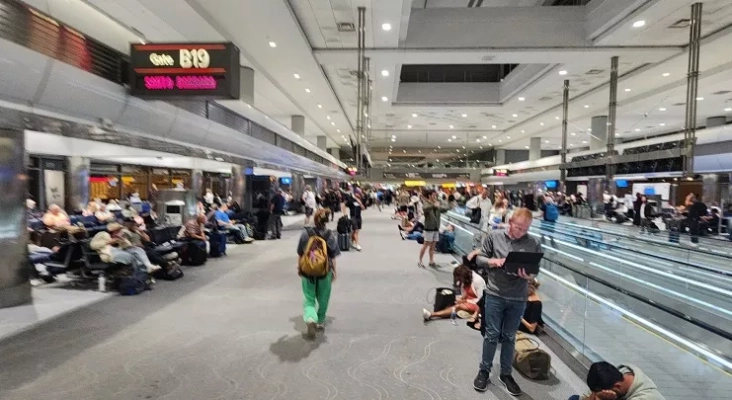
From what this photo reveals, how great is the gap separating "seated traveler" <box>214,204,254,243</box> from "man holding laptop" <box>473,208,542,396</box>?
1091cm

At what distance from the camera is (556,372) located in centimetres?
469

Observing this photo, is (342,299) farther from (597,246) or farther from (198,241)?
(597,246)

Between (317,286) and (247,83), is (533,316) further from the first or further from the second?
(247,83)

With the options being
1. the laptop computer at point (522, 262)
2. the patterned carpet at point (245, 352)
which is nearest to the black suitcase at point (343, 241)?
the patterned carpet at point (245, 352)

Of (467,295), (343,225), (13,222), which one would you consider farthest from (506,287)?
(343,225)

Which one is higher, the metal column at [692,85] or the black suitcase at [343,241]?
the metal column at [692,85]

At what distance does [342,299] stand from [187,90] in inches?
164

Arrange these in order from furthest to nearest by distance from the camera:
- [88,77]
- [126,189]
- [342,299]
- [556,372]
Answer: [126,189]
[342,299]
[88,77]
[556,372]

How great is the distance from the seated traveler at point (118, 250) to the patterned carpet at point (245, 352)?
1.85 feet

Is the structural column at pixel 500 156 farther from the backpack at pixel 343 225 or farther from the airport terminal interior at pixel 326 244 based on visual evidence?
the backpack at pixel 343 225

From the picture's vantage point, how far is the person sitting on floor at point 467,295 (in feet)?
21.1

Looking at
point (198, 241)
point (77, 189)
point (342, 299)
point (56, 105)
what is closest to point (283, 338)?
point (342, 299)

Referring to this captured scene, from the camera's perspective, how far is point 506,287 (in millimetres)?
4066

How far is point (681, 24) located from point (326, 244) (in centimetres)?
1076
